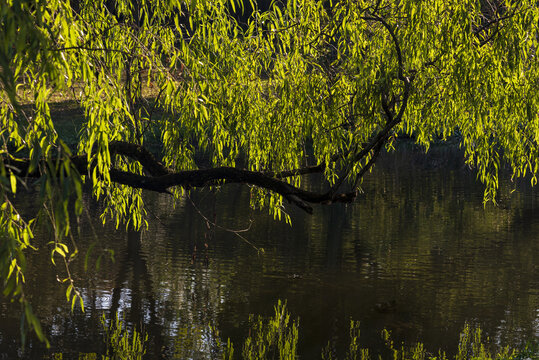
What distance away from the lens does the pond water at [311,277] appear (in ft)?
37.0

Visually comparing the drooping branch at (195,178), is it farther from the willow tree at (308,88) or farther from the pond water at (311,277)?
the pond water at (311,277)

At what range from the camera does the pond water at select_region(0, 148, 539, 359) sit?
11.3 metres

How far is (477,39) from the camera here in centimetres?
814

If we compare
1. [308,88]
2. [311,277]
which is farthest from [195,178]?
[311,277]

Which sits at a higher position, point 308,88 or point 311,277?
point 308,88

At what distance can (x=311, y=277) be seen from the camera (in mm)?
14891

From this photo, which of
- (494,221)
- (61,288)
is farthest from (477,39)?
(494,221)

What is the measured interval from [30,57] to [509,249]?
14.6 meters

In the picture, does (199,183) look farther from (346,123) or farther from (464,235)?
(464,235)

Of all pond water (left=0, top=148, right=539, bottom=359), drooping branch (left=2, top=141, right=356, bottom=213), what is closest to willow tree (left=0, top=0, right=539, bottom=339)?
drooping branch (left=2, top=141, right=356, bottom=213)

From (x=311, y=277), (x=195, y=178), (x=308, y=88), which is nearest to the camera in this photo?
(x=195, y=178)

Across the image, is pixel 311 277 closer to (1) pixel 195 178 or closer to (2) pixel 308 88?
(2) pixel 308 88

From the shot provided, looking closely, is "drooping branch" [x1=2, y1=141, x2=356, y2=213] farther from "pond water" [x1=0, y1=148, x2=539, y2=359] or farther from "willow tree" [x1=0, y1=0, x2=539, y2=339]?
"pond water" [x1=0, y1=148, x2=539, y2=359]

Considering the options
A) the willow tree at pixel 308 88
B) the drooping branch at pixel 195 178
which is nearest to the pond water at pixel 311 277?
the drooping branch at pixel 195 178
